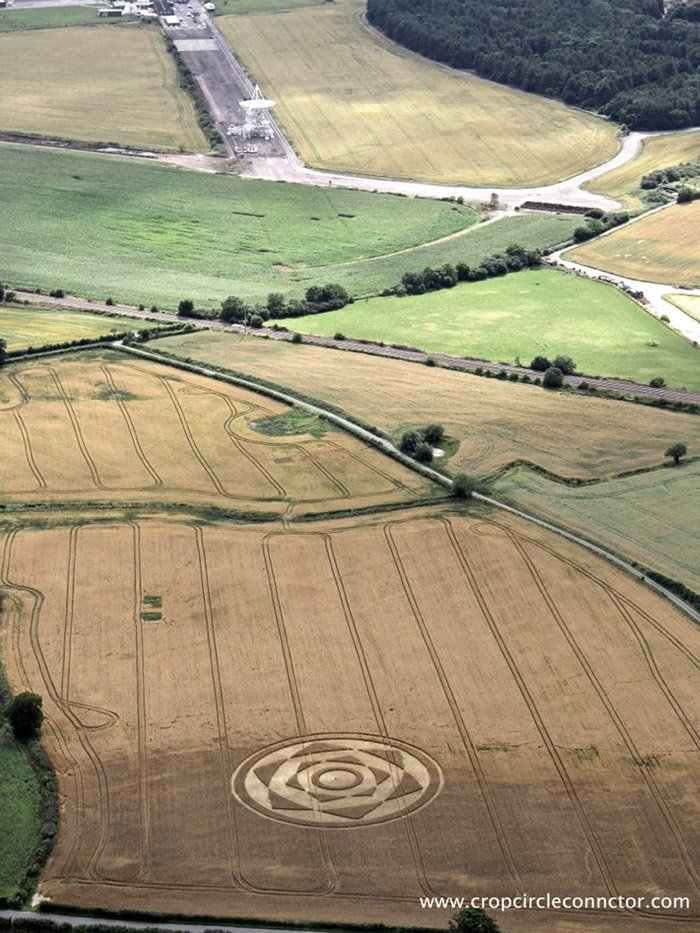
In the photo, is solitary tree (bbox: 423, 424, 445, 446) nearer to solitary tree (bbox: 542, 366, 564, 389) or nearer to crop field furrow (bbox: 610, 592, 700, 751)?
solitary tree (bbox: 542, 366, 564, 389)

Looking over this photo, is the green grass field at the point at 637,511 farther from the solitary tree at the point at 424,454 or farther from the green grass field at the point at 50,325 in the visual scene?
the green grass field at the point at 50,325

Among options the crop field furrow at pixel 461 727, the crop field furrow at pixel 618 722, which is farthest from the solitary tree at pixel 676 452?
the crop field furrow at pixel 461 727

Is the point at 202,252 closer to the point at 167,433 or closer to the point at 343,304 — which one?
the point at 343,304

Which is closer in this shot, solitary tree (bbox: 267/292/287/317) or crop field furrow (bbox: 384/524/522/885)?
crop field furrow (bbox: 384/524/522/885)

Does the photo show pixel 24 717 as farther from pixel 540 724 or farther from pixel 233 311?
pixel 233 311

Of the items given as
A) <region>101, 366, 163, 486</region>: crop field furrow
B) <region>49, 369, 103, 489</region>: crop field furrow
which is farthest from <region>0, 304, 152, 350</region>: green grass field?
<region>101, 366, 163, 486</region>: crop field furrow

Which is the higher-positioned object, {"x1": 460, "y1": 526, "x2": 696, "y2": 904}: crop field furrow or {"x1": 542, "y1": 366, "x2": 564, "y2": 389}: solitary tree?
{"x1": 460, "y1": 526, "x2": 696, "y2": 904}: crop field furrow
